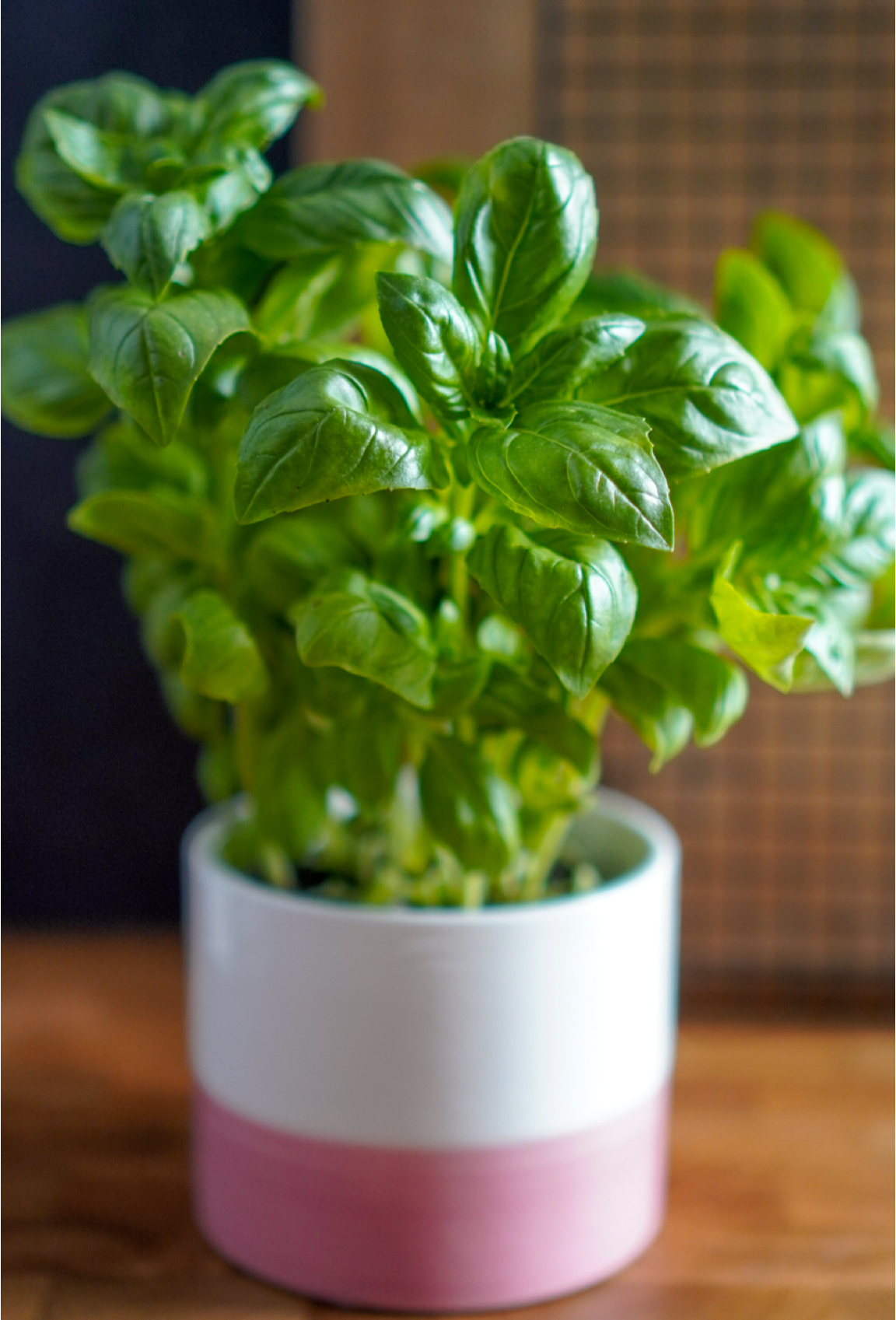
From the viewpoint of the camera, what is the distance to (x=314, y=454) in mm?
425

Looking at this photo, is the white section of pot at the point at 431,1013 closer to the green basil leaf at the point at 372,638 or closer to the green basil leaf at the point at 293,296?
the green basil leaf at the point at 372,638

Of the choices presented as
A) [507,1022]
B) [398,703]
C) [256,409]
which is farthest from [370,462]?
[507,1022]

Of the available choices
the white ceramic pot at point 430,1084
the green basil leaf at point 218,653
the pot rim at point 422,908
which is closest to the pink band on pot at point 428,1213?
the white ceramic pot at point 430,1084

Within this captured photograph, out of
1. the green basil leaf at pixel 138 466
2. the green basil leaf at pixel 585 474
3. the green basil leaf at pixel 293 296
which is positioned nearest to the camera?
the green basil leaf at pixel 585 474

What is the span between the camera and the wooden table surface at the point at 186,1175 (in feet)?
2.04

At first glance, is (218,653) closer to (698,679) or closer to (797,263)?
(698,679)

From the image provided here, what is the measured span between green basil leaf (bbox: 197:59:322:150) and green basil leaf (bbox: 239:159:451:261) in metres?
0.05

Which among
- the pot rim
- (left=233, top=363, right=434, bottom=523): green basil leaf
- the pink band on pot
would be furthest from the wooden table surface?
(left=233, top=363, right=434, bottom=523): green basil leaf

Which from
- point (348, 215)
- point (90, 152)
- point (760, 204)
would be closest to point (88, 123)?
point (90, 152)

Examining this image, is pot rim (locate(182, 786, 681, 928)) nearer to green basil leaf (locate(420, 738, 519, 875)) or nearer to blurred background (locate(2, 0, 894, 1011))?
green basil leaf (locate(420, 738, 519, 875))

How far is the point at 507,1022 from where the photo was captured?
1.90 ft

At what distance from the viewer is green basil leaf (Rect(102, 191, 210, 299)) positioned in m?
0.47

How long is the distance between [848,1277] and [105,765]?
0.65 m

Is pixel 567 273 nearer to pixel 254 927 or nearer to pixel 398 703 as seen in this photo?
pixel 398 703
